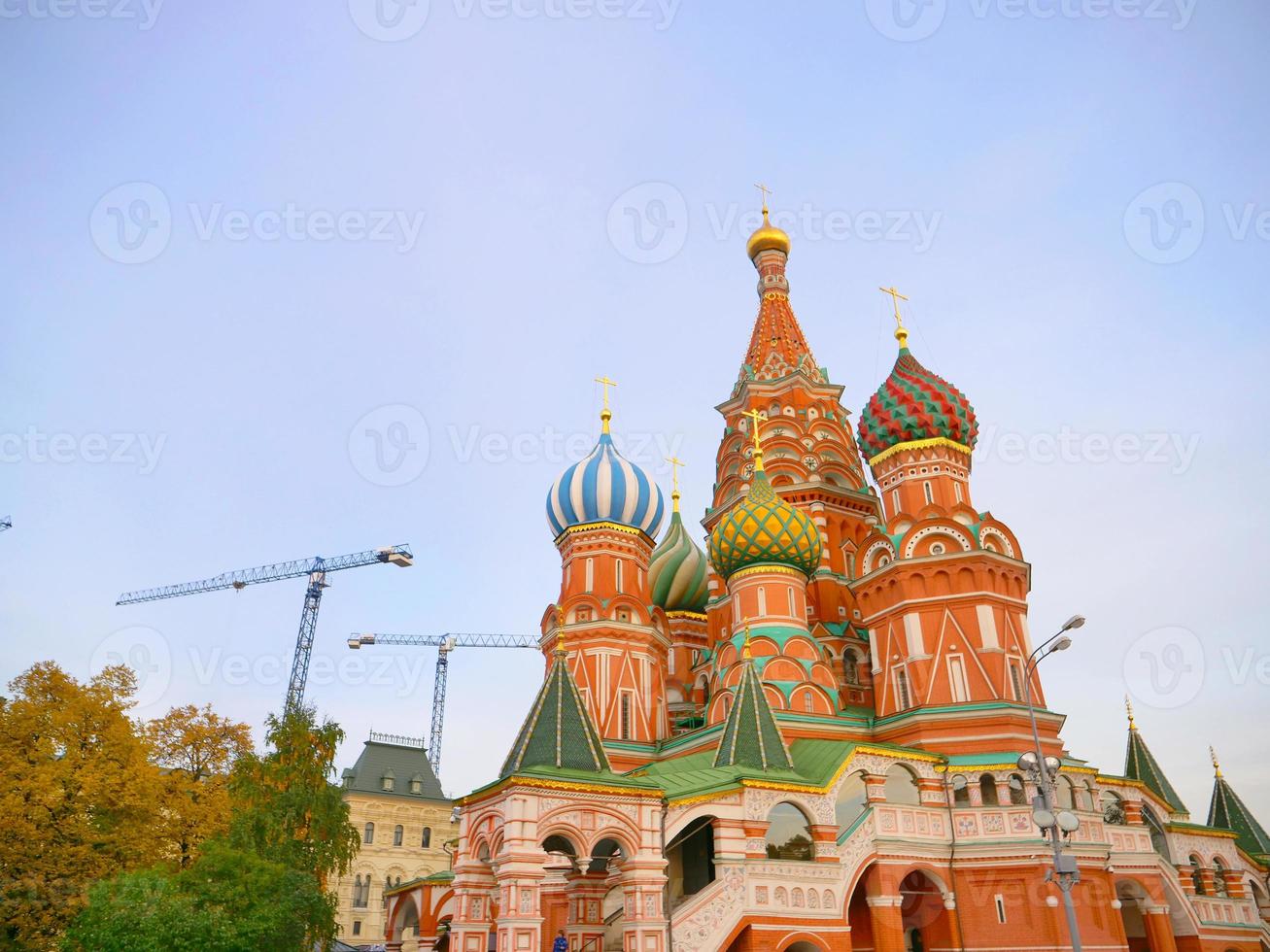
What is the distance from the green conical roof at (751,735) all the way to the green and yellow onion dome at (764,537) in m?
6.37

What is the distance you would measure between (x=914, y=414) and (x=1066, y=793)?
11.9 m

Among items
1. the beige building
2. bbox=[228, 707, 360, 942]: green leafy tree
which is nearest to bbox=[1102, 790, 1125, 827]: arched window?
bbox=[228, 707, 360, 942]: green leafy tree

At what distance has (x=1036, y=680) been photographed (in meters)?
27.3

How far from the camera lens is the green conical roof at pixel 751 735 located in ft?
70.1

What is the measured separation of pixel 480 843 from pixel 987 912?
1259cm

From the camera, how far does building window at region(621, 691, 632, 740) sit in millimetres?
30484

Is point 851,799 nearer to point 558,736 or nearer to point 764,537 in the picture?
point 764,537

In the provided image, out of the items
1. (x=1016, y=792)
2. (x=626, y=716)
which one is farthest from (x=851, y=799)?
(x=626, y=716)

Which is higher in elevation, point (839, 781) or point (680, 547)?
point (680, 547)

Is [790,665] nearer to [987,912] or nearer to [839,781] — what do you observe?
[839,781]

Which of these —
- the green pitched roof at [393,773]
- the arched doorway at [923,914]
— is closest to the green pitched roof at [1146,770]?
the arched doorway at [923,914]

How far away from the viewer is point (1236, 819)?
119 feet

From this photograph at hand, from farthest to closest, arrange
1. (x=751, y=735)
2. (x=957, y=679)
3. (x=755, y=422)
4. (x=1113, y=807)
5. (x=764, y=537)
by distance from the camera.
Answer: (x=755, y=422) < (x=764, y=537) < (x=1113, y=807) < (x=957, y=679) < (x=751, y=735)

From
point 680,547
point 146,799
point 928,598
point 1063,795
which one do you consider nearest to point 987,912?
point 1063,795
